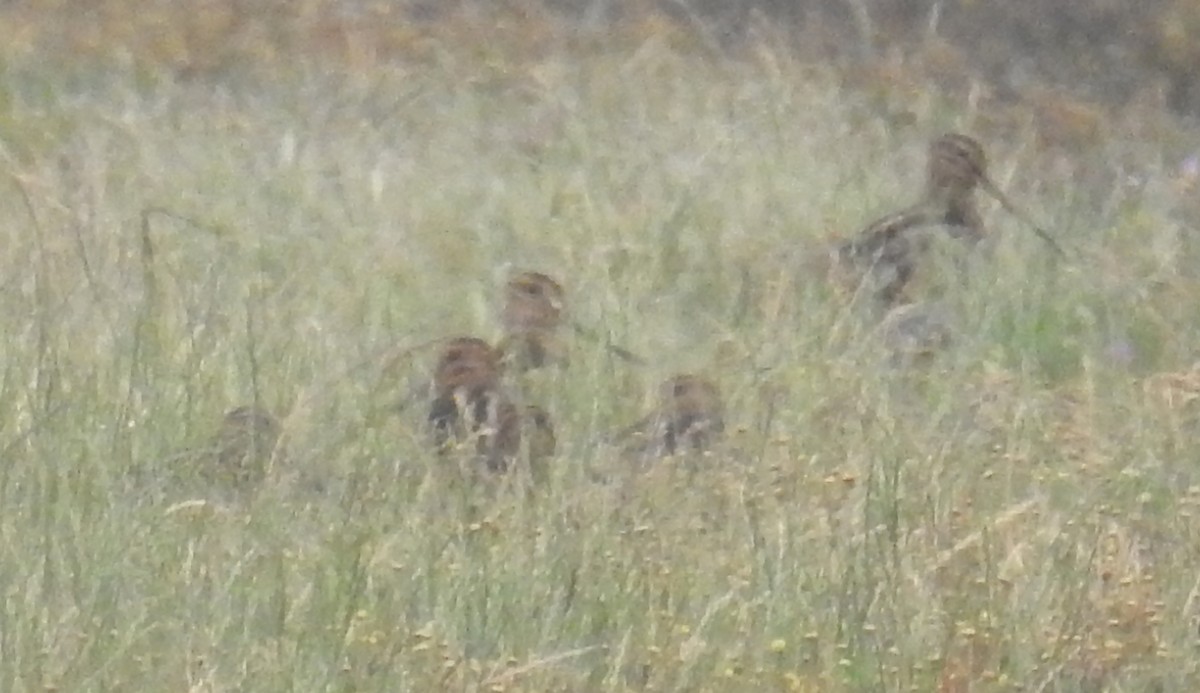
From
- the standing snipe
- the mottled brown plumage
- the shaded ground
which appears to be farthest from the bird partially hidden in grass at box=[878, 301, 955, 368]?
the shaded ground

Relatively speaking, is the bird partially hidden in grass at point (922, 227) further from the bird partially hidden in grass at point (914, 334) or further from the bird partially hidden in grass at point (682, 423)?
the bird partially hidden in grass at point (682, 423)

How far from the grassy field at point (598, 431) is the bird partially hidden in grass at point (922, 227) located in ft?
0.34

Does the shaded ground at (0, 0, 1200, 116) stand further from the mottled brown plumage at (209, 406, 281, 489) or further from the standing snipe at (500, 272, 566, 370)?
the mottled brown plumage at (209, 406, 281, 489)

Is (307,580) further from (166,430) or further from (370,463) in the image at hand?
(166,430)

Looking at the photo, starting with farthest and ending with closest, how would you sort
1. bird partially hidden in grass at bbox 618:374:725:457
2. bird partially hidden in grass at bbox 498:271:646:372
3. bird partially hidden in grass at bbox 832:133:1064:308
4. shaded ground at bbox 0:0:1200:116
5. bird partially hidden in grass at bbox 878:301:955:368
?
shaded ground at bbox 0:0:1200:116 → bird partially hidden in grass at bbox 832:133:1064:308 → bird partially hidden in grass at bbox 878:301:955:368 → bird partially hidden in grass at bbox 498:271:646:372 → bird partially hidden in grass at bbox 618:374:725:457

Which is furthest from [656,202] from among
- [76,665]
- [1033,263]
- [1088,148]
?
[76,665]

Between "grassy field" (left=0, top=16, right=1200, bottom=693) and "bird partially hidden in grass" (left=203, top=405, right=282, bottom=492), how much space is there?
49 mm

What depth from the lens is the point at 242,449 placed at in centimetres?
353

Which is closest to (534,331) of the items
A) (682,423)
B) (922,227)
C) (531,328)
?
(531,328)

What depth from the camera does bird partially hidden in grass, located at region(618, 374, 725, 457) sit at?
3.58 metres

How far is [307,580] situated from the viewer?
3062 millimetres

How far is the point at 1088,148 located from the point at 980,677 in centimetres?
390

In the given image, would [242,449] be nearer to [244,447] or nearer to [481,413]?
[244,447]

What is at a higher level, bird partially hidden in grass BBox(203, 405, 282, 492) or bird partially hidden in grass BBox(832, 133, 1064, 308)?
bird partially hidden in grass BBox(832, 133, 1064, 308)
